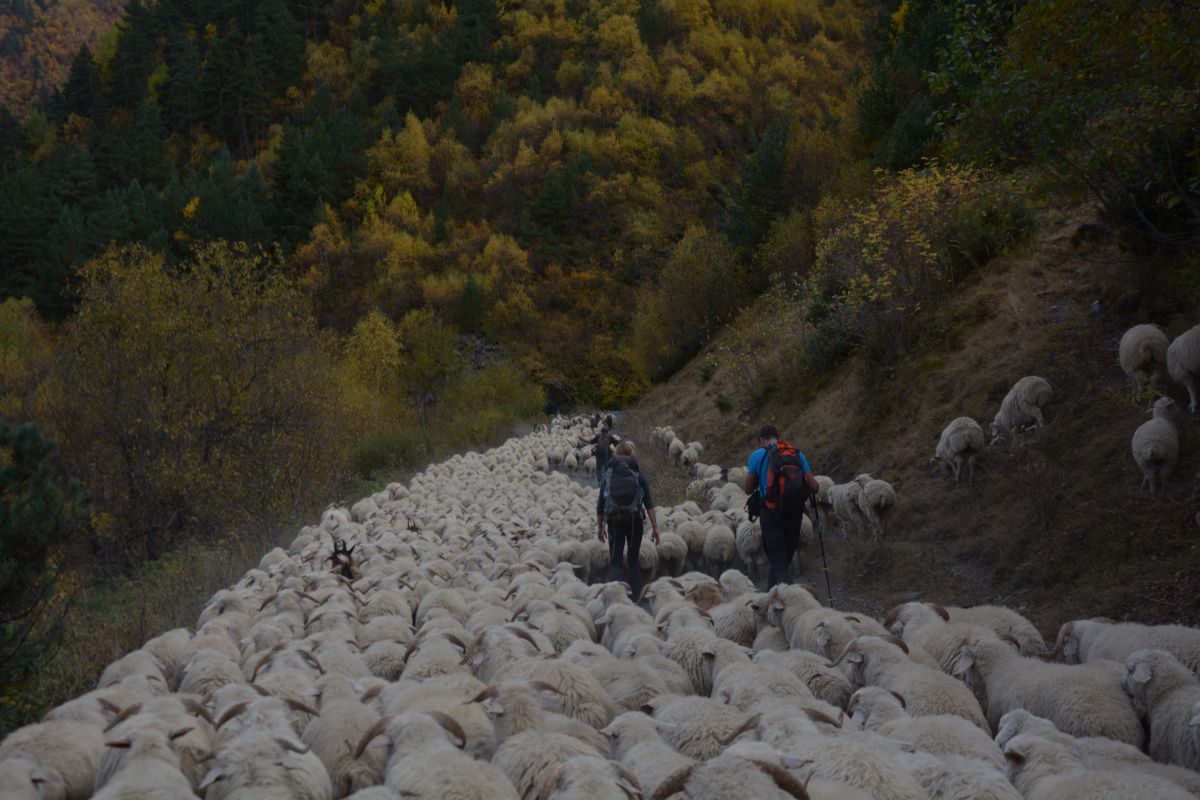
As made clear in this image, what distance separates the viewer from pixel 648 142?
249ft

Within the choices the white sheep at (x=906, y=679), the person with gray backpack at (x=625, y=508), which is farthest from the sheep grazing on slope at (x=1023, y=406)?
the white sheep at (x=906, y=679)

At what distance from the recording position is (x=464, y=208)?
254ft

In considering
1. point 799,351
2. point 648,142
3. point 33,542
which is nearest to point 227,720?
point 33,542

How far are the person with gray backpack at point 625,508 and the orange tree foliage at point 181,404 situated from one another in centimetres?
1177

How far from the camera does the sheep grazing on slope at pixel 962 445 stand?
1321 centimetres

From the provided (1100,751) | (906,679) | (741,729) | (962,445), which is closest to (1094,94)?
(962,445)

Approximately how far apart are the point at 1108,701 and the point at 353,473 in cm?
2675

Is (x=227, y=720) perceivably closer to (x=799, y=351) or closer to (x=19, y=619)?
(x=19, y=619)

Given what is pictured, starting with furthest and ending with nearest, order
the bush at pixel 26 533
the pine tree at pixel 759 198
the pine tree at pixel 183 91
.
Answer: the pine tree at pixel 183 91 → the pine tree at pixel 759 198 → the bush at pixel 26 533

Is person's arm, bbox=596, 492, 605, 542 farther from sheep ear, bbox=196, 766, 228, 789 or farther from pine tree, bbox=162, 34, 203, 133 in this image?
pine tree, bbox=162, 34, 203, 133

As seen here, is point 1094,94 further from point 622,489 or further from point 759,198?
point 759,198

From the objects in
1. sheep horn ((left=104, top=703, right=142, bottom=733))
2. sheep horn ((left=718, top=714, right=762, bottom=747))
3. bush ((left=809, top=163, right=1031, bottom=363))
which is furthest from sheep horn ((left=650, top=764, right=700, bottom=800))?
bush ((left=809, top=163, right=1031, bottom=363))

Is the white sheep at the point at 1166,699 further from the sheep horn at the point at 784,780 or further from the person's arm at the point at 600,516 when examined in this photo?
the person's arm at the point at 600,516

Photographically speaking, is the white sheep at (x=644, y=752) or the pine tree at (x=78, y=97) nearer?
the white sheep at (x=644, y=752)
